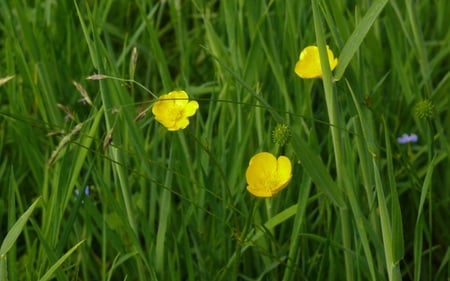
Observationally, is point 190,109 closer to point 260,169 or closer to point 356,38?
point 260,169

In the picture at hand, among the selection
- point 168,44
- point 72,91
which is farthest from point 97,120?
point 168,44

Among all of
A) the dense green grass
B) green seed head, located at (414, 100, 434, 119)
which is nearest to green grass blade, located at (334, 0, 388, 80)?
the dense green grass

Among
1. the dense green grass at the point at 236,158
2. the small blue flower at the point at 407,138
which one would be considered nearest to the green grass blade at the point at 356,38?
the dense green grass at the point at 236,158

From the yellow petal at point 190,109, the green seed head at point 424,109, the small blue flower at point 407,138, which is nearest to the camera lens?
the yellow petal at point 190,109

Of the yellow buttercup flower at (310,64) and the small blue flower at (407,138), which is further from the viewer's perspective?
the small blue flower at (407,138)

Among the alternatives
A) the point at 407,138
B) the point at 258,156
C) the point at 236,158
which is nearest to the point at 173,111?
the point at 258,156

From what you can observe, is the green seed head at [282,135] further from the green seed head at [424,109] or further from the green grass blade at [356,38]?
the green seed head at [424,109]
